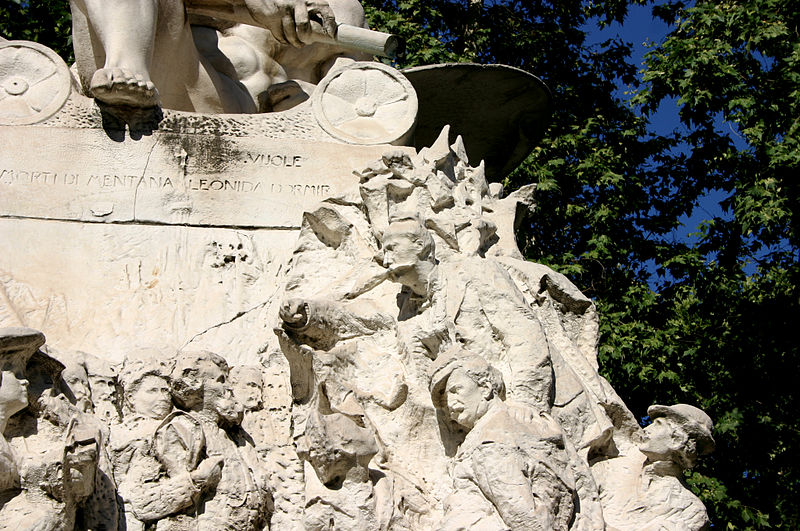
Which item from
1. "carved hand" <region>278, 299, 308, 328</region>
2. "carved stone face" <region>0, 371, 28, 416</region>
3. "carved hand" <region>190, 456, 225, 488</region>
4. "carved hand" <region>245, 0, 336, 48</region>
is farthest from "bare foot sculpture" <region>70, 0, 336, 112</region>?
"carved hand" <region>190, 456, 225, 488</region>

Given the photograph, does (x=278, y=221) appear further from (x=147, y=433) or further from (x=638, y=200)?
(x=638, y=200)

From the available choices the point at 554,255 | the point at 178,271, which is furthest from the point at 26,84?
the point at 554,255

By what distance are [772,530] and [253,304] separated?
6.95 metres

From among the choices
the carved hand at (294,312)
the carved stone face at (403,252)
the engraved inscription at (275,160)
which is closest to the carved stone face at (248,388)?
the carved hand at (294,312)

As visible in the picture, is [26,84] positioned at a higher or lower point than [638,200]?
higher

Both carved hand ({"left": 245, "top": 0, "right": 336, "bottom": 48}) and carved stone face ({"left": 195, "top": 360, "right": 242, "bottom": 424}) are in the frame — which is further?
carved hand ({"left": 245, "top": 0, "right": 336, "bottom": 48})

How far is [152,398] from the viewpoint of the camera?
6.39m

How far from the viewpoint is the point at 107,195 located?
24.9 ft

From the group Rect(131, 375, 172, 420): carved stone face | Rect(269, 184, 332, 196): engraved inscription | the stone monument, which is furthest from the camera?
Rect(269, 184, 332, 196): engraved inscription

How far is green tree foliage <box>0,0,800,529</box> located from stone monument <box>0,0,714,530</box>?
17.7 ft

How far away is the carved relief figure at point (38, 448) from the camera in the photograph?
19.0ft

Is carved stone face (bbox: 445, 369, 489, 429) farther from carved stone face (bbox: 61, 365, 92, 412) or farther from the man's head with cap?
carved stone face (bbox: 61, 365, 92, 412)

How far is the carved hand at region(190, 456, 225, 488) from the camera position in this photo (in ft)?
20.0

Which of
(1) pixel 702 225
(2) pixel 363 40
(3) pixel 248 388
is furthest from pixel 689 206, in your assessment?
(3) pixel 248 388
